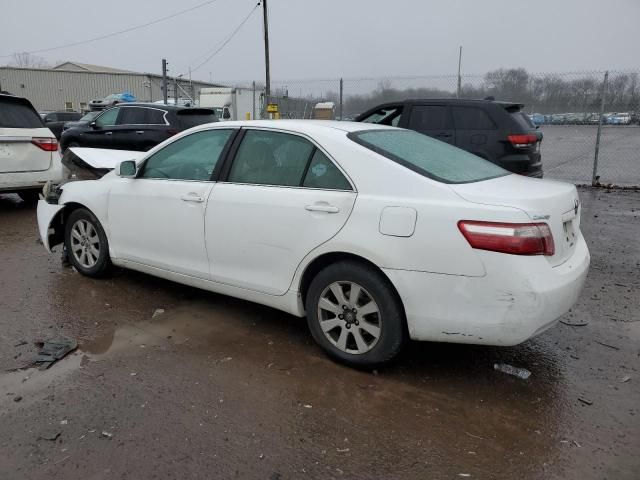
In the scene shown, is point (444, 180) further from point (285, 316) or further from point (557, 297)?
point (285, 316)

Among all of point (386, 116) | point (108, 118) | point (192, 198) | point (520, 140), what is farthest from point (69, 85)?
point (192, 198)

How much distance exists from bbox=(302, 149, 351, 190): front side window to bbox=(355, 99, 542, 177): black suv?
15.6 feet

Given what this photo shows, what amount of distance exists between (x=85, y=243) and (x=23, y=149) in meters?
3.80

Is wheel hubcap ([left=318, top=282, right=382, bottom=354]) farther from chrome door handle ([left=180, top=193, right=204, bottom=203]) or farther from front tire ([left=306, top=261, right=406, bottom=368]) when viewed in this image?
chrome door handle ([left=180, top=193, right=204, bottom=203])

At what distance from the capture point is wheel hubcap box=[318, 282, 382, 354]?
319 cm

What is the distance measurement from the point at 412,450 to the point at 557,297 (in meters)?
1.15

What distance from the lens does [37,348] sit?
3619mm

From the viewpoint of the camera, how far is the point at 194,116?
10.9 m

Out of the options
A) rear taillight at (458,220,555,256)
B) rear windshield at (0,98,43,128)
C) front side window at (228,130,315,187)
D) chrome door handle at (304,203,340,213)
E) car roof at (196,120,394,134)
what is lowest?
rear taillight at (458,220,555,256)

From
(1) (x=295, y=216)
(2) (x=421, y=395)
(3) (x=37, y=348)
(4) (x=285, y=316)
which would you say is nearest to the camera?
(2) (x=421, y=395)

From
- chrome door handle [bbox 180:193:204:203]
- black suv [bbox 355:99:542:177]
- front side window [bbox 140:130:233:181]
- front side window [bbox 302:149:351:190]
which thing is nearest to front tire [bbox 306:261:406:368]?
front side window [bbox 302:149:351:190]

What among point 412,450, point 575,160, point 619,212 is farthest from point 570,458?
point 575,160

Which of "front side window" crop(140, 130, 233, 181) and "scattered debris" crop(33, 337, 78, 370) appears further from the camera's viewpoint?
"front side window" crop(140, 130, 233, 181)

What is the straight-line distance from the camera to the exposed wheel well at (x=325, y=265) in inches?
122
